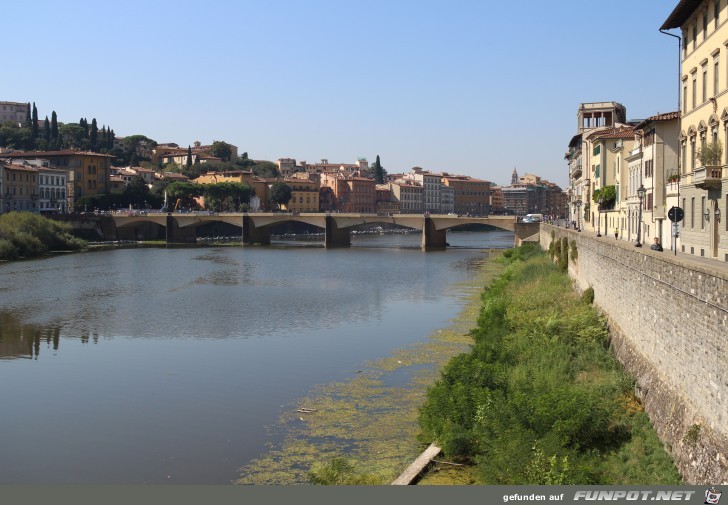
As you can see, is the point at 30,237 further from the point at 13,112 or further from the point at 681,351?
the point at 13,112

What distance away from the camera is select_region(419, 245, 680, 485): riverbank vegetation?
1195 cm

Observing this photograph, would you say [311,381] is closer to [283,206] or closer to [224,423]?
[224,423]

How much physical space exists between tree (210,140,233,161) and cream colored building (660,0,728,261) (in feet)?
516

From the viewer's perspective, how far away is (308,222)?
86938 millimetres

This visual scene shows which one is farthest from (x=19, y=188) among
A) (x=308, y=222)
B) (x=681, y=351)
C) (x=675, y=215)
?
(x=681, y=351)

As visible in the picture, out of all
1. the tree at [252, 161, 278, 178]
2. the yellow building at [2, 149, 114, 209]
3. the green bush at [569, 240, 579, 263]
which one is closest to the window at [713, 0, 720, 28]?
the green bush at [569, 240, 579, 263]

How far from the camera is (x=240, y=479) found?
45.8ft

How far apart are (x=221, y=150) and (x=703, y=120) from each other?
162548 mm

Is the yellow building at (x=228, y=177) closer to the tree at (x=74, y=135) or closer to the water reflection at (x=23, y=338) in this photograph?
the tree at (x=74, y=135)

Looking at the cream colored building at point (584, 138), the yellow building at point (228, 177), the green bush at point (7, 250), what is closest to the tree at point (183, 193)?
the yellow building at point (228, 177)

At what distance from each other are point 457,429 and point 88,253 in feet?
208

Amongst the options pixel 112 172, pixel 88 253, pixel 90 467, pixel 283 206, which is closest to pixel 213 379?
pixel 90 467

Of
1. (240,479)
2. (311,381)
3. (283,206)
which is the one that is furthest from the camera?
(283,206)

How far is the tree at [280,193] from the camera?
139 meters
